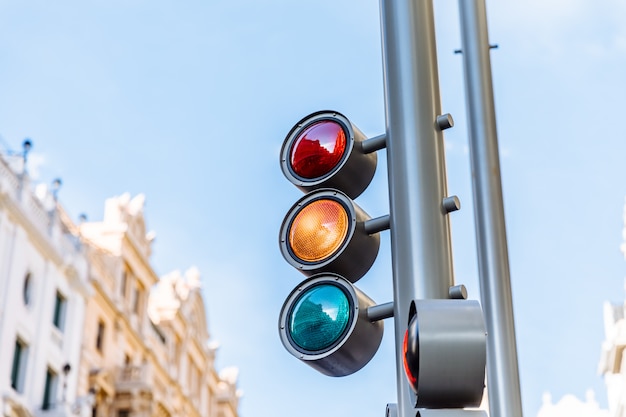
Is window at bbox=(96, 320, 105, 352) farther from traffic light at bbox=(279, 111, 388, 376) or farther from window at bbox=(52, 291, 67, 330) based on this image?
traffic light at bbox=(279, 111, 388, 376)

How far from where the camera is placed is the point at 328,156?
3.64 metres

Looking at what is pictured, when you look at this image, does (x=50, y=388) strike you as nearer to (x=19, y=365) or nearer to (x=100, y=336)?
(x=19, y=365)

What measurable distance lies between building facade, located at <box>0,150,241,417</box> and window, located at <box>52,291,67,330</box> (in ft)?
0.11

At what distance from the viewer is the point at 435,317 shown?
2.57 metres

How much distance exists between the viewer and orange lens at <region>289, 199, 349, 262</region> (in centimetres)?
341

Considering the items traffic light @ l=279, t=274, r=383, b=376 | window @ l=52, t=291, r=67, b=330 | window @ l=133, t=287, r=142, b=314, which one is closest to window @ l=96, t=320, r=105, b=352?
window @ l=52, t=291, r=67, b=330

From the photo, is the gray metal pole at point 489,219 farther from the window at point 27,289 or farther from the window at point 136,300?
the window at point 136,300

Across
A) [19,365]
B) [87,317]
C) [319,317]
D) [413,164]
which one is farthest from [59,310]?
[413,164]

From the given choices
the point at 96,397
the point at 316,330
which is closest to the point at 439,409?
the point at 316,330

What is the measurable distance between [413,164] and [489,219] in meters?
2.74

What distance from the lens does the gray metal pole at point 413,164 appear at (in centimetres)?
308

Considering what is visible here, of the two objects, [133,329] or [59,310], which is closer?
[59,310]

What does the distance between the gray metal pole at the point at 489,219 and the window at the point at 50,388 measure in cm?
2519

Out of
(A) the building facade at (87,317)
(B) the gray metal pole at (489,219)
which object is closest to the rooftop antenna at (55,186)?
(A) the building facade at (87,317)
